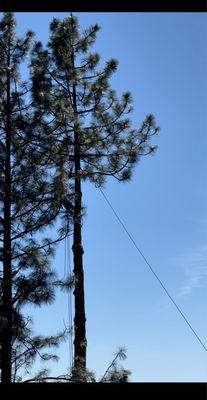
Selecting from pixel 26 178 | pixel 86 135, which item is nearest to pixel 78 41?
pixel 86 135

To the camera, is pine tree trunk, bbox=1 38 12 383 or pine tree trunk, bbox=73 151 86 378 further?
pine tree trunk, bbox=73 151 86 378

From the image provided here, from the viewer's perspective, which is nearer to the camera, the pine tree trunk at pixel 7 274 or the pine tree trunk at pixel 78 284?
the pine tree trunk at pixel 7 274

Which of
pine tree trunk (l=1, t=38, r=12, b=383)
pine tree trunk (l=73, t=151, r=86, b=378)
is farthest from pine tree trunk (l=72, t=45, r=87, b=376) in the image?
pine tree trunk (l=1, t=38, r=12, b=383)

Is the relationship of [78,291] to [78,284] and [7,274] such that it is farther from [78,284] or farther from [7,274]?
[7,274]

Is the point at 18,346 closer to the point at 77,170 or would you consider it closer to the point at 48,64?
the point at 77,170

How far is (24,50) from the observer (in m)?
11.2

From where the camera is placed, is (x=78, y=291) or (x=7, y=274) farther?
(x=78, y=291)

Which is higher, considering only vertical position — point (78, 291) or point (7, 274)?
point (78, 291)

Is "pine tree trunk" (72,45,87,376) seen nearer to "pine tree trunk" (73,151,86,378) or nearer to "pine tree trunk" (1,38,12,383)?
"pine tree trunk" (73,151,86,378)

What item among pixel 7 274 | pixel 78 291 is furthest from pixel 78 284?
pixel 7 274

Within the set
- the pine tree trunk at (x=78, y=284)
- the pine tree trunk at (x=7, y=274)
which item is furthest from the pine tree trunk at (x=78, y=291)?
the pine tree trunk at (x=7, y=274)

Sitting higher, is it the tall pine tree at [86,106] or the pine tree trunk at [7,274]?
the tall pine tree at [86,106]

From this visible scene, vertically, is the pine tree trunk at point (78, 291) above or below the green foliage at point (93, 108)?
below

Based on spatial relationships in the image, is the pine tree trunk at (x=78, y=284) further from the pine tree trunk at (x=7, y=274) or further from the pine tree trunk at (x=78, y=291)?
the pine tree trunk at (x=7, y=274)
